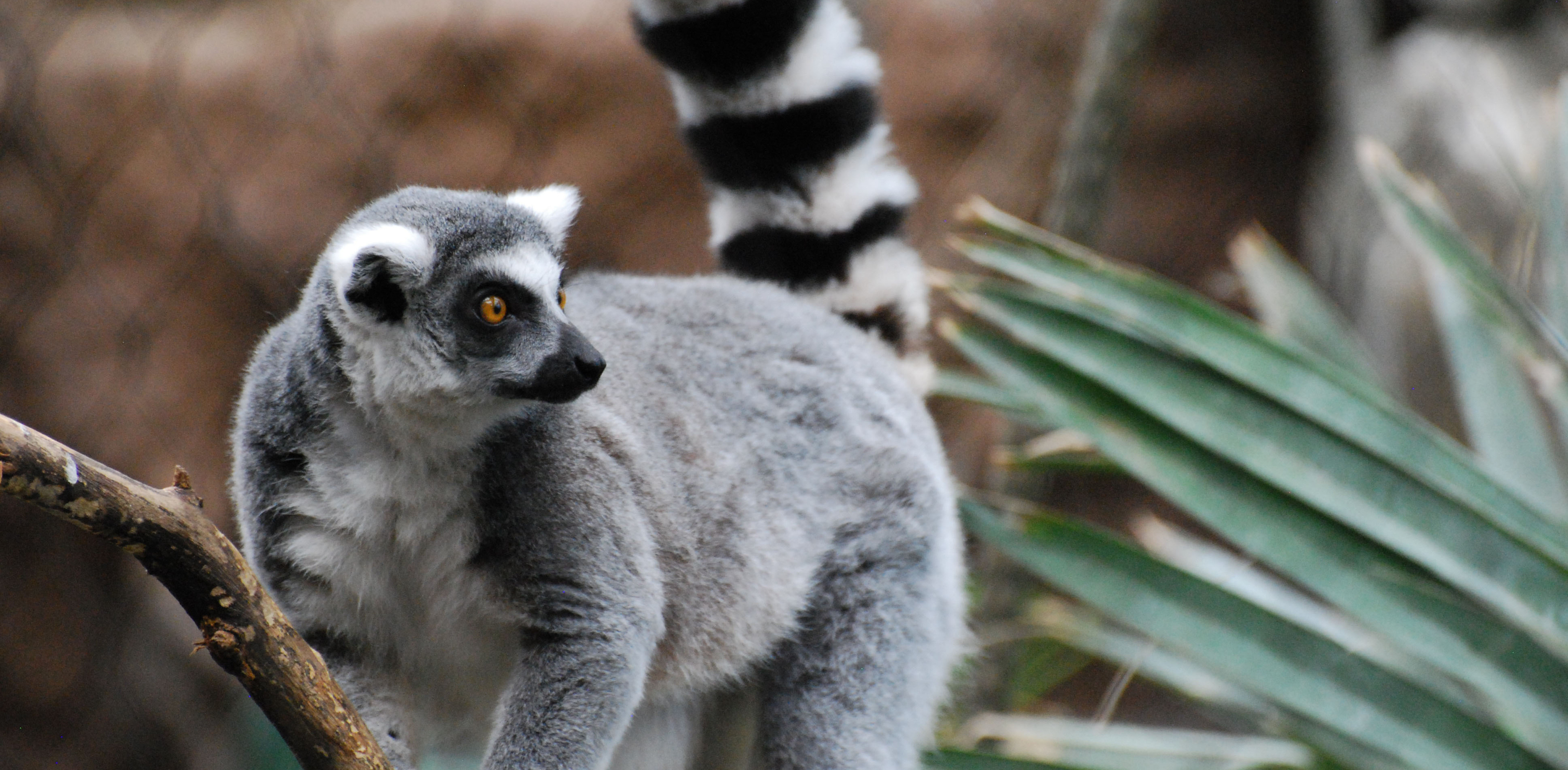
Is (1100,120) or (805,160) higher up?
(1100,120)

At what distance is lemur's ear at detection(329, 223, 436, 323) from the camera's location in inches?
64.6

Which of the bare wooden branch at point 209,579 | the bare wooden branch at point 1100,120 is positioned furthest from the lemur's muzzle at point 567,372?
the bare wooden branch at point 1100,120

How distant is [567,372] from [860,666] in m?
0.86

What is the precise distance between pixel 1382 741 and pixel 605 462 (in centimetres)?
154

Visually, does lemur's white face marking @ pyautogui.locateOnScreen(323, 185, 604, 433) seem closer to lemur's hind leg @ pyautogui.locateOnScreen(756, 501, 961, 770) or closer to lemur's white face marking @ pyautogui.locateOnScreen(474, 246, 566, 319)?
lemur's white face marking @ pyautogui.locateOnScreen(474, 246, 566, 319)

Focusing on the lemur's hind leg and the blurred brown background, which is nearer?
the lemur's hind leg

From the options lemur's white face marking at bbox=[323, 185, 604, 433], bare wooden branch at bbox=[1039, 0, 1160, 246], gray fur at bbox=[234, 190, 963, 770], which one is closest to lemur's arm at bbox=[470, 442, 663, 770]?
gray fur at bbox=[234, 190, 963, 770]

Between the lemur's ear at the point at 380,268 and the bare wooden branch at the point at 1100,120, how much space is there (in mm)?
2161

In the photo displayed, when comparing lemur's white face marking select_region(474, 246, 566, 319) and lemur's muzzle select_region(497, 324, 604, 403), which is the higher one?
lemur's white face marking select_region(474, 246, 566, 319)

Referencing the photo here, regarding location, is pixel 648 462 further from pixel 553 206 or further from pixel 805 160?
pixel 805 160

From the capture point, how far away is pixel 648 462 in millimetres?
1943

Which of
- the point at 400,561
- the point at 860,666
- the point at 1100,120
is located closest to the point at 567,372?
the point at 400,561

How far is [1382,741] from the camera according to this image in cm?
223

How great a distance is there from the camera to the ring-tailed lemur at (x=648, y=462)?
1.71 meters
